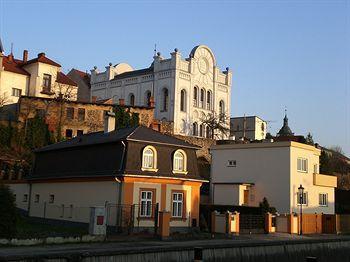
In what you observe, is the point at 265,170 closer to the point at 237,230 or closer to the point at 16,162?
the point at 237,230

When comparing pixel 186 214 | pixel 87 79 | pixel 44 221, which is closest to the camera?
pixel 186 214

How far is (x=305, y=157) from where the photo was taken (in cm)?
4497

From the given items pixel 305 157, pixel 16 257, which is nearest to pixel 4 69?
pixel 305 157

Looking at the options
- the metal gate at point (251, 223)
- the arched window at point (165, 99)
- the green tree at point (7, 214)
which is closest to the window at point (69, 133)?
the arched window at point (165, 99)

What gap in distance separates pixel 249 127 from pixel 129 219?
73967mm

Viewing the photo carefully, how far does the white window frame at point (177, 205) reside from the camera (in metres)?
32.4

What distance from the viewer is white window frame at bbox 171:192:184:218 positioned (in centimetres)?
3238

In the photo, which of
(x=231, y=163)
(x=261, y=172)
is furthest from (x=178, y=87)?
(x=261, y=172)

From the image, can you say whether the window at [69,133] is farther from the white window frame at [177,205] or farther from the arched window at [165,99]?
the white window frame at [177,205]

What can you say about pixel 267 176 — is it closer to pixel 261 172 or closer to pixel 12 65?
pixel 261 172

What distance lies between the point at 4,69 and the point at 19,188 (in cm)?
2572

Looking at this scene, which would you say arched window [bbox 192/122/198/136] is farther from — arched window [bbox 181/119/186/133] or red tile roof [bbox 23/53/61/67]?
red tile roof [bbox 23/53/61/67]

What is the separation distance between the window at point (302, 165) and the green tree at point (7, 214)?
27.0 metres

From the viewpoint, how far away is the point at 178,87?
74.6 m
